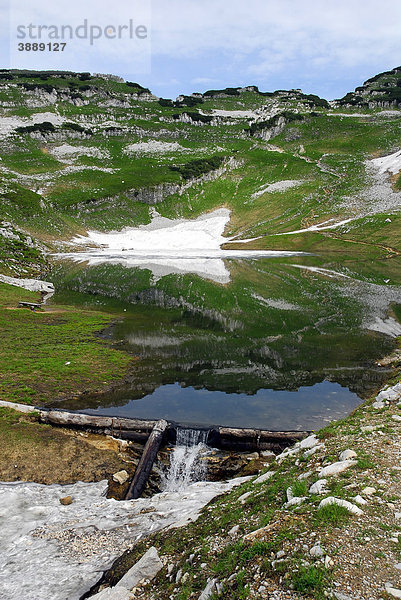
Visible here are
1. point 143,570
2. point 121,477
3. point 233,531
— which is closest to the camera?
point 143,570

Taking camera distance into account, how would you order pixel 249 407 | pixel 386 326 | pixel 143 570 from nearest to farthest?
pixel 143 570 → pixel 249 407 → pixel 386 326

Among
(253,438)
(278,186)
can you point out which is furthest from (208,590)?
(278,186)

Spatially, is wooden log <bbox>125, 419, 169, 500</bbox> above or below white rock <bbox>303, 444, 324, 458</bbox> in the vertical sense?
below

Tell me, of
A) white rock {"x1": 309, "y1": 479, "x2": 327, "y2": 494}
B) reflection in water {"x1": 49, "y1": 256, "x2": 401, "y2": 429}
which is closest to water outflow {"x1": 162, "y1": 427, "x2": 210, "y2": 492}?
reflection in water {"x1": 49, "y1": 256, "x2": 401, "y2": 429}

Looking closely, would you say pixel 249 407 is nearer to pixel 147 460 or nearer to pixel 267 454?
pixel 267 454

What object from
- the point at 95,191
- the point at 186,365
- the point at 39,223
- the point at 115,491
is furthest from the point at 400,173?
the point at 115,491

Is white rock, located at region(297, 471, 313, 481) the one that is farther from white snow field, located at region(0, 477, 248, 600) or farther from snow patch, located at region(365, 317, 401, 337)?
snow patch, located at region(365, 317, 401, 337)
